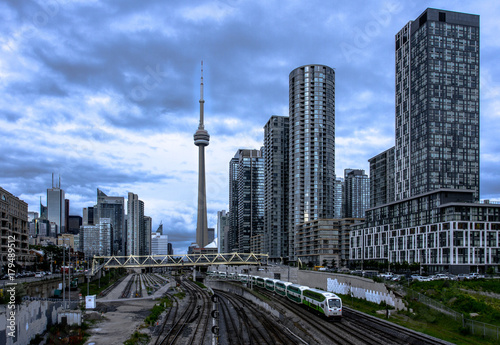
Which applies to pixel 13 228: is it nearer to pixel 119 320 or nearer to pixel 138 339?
pixel 119 320

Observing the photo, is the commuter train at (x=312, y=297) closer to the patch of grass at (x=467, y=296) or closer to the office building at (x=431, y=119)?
the patch of grass at (x=467, y=296)

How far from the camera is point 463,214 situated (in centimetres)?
11419

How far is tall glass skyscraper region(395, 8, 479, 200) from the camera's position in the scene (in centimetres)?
16700

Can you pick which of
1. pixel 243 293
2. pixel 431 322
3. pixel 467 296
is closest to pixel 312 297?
pixel 431 322

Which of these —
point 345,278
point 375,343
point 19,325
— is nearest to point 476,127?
point 345,278

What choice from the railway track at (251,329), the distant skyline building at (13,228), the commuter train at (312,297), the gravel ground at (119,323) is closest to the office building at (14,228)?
the distant skyline building at (13,228)

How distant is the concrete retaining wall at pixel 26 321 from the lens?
36.4 meters

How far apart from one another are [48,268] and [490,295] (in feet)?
456

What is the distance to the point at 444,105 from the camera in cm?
16925

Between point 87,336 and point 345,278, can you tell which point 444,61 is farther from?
point 87,336

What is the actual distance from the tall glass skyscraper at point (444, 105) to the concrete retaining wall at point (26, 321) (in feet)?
475

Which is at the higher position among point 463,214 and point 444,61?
point 444,61

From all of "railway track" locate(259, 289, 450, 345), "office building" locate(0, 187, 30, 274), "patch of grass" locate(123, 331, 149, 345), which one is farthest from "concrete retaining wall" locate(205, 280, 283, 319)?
"office building" locate(0, 187, 30, 274)

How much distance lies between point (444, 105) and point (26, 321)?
163351 millimetres
